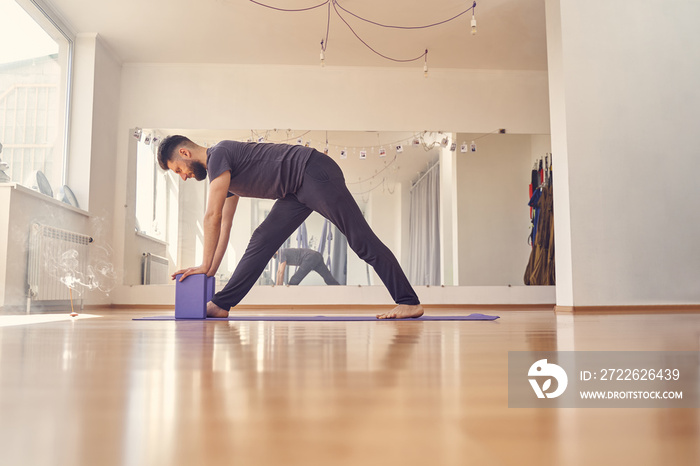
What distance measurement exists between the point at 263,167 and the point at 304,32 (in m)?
3.36

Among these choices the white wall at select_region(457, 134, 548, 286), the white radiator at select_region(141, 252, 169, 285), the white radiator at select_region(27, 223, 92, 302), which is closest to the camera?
the white radiator at select_region(27, 223, 92, 302)

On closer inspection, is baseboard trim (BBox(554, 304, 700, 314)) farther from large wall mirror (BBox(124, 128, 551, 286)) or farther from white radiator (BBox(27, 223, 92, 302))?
white radiator (BBox(27, 223, 92, 302))

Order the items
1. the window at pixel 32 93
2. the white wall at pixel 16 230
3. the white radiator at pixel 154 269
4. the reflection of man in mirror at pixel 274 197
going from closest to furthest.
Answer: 1. the reflection of man in mirror at pixel 274 197
2. the white wall at pixel 16 230
3. the window at pixel 32 93
4. the white radiator at pixel 154 269

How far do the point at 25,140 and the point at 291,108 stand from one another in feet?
8.79

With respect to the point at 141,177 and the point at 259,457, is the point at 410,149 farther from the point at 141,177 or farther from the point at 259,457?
the point at 259,457

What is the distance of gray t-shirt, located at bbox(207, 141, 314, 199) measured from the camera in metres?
2.68

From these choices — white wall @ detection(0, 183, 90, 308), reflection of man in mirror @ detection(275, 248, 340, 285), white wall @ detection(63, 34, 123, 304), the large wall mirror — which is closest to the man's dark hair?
white wall @ detection(0, 183, 90, 308)

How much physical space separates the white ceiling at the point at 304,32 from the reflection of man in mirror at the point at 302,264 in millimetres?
2109

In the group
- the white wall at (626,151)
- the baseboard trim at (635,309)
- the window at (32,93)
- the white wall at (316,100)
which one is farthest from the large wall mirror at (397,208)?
the baseboard trim at (635,309)

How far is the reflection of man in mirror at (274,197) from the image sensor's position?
2.61 meters

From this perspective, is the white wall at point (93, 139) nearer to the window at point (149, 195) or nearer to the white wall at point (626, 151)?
the window at point (149, 195)
